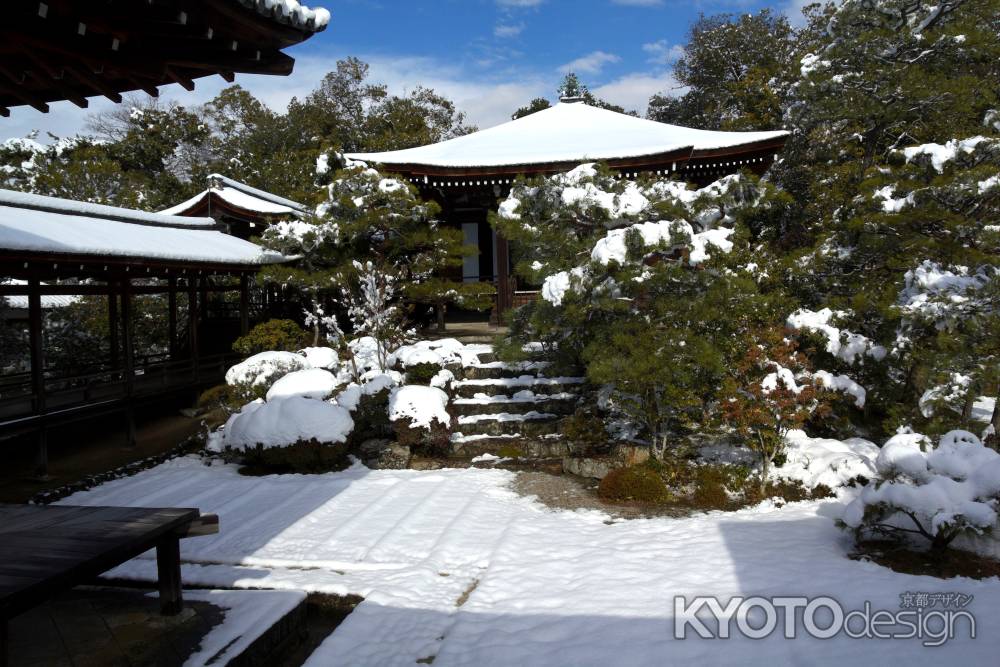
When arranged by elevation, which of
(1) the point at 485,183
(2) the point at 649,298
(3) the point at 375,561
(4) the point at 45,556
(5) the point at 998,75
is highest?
(5) the point at 998,75

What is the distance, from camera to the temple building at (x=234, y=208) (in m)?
15.9

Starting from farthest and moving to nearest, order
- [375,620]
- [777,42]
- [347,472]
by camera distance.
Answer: [777,42] → [347,472] → [375,620]

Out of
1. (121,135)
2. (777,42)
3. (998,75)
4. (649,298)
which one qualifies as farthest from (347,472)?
(121,135)

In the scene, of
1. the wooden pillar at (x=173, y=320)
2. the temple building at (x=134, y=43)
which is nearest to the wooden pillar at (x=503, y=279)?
the wooden pillar at (x=173, y=320)

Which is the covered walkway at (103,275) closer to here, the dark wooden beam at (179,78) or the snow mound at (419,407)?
the snow mound at (419,407)

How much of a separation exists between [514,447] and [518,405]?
107cm

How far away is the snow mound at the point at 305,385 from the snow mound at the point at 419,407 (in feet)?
4.28

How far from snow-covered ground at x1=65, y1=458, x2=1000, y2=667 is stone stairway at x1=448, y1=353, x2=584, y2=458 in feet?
4.23

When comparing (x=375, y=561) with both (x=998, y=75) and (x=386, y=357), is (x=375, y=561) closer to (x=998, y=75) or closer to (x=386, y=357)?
(x=386, y=357)

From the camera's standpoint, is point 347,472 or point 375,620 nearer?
point 375,620

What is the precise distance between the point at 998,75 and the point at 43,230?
17.3m

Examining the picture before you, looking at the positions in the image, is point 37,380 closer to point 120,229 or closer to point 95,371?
point 95,371

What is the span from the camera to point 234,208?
1600 centimetres

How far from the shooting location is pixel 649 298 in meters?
7.81
